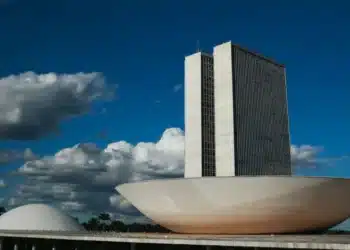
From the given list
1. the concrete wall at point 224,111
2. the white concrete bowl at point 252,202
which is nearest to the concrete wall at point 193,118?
the concrete wall at point 224,111

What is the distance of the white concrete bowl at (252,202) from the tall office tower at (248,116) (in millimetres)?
44312

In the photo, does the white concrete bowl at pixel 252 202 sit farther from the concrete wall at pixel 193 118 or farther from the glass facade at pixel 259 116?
the glass facade at pixel 259 116

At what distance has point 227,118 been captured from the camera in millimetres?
83875

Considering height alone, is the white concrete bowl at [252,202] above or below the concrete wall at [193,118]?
below

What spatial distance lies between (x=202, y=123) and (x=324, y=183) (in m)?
48.3

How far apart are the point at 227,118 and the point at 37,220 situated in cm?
3834

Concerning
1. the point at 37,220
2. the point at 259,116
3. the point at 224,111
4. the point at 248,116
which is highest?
the point at 259,116

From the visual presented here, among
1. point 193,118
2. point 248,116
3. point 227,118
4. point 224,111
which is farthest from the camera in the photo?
point 248,116

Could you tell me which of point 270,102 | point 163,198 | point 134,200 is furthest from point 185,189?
point 270,102

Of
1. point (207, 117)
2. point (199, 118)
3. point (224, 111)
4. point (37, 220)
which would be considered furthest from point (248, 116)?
point (37, 220)

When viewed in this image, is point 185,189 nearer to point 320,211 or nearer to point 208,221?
point 208,221

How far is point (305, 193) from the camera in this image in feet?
115

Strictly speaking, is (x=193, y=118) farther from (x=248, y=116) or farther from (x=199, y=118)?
(x=248, y=116)

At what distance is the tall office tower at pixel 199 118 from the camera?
82.1 metres
